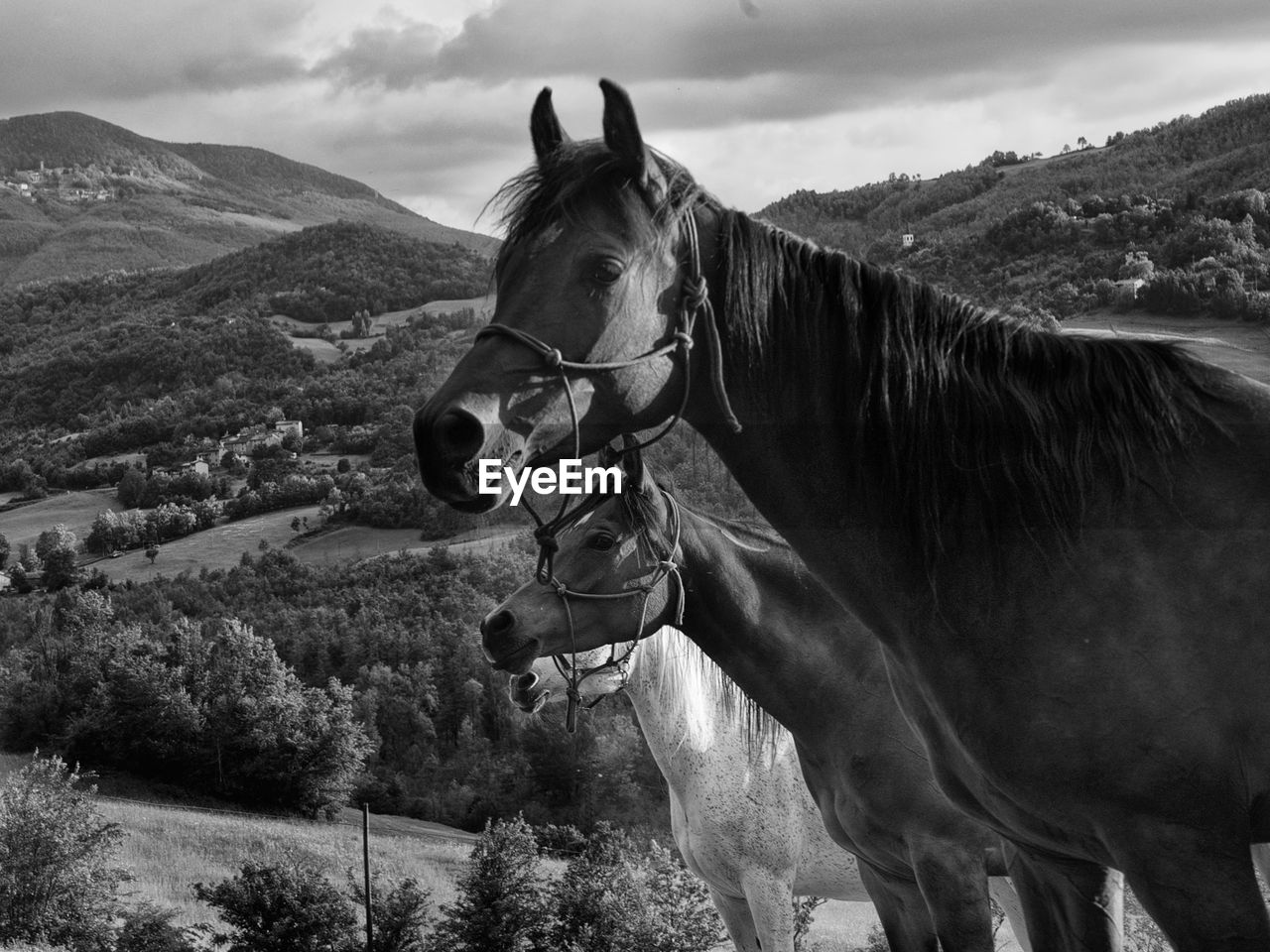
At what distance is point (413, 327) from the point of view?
377 feet

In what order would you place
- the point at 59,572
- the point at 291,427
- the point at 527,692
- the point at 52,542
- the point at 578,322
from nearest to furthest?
the point at 578,322 < the point at 527,692 < the point at 59,572 < the point at 52,542 < the point at 291,427

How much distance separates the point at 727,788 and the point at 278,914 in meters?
14.6

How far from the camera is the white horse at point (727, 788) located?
6852mm

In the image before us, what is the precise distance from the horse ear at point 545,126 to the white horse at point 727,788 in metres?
4.33

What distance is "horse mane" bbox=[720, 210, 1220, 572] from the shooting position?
2727 mm

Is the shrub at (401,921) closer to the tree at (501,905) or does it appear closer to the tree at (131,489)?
the tree at (501,905)

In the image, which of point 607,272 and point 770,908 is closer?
point 607,272

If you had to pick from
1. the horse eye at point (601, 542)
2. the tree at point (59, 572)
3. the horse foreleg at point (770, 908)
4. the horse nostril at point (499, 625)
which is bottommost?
the tree at point (59, 572)

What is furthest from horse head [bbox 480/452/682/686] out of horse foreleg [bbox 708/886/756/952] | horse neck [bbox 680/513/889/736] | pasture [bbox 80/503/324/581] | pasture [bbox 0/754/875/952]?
pasture [bbox 80/503/324/581]

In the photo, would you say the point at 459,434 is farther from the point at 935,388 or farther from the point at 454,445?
the point at 935,388

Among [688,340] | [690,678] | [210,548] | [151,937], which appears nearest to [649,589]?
[690,678]

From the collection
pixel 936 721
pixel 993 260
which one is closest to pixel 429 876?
pixel 993 260

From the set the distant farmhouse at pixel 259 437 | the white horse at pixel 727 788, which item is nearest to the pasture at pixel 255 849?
the white horse at pixel 727 788

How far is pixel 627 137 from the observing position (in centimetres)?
256
